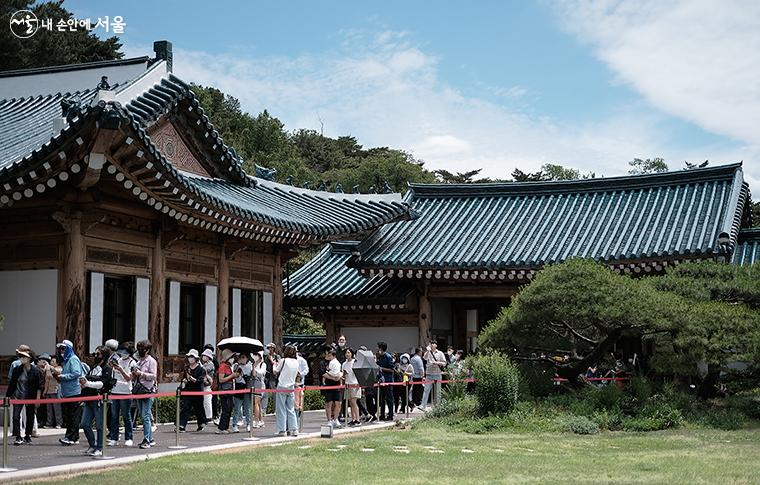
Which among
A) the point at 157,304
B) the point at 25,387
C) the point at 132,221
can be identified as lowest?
the point at 25,387

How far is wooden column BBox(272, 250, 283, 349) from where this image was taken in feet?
78.5

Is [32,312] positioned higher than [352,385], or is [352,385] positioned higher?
[32,312]

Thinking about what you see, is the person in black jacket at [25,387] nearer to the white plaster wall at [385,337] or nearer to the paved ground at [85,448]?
the paved ground at [85,448]

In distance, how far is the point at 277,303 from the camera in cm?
2409

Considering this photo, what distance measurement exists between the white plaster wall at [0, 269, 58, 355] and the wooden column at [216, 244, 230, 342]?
185 inches

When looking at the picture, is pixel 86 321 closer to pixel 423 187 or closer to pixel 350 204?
pixel 350 204

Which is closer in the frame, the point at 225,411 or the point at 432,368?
the point at 225,411

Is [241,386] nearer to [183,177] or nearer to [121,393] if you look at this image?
[121,393]

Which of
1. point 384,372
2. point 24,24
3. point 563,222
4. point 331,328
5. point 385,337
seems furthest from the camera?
point 24,24

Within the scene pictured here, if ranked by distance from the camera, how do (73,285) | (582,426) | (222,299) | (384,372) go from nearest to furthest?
1. (582,426)
2. (73,285)
3. (384,372)
4. (222,299)

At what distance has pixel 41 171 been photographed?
1569 centimetres

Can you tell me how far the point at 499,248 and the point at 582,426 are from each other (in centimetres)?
1203

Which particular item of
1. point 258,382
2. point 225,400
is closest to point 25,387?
point 225,400

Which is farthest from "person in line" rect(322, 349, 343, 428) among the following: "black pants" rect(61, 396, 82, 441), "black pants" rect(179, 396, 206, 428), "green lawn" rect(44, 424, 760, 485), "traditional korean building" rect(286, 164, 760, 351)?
"traditional korean building" rect(286, 164, 760, 351)
